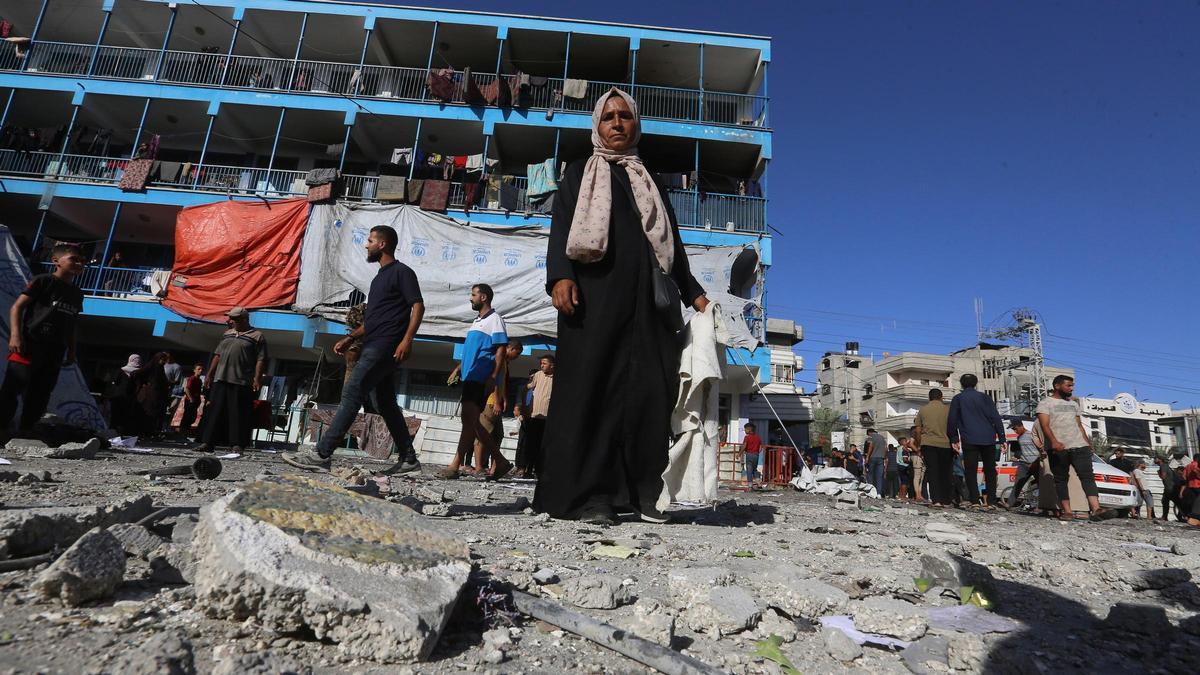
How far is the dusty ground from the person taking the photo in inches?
39.3

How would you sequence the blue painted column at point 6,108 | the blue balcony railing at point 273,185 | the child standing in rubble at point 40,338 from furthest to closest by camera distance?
1. the blue painted column at point 6,108
2. the blue balcony railing at point 273,185
3. the child standing in rubble at point 40,338

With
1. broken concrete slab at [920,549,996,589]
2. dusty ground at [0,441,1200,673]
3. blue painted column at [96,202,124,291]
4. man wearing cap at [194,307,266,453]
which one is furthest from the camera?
blue painted column at [96,202,124,291]

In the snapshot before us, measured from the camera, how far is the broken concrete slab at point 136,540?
52.3 inches

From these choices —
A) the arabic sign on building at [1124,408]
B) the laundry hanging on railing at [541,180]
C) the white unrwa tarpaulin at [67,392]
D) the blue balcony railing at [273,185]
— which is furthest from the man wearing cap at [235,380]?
the arabic sign on building at [1124,408]

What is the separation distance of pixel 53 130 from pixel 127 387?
14498 mm

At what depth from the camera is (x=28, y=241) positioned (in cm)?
1634

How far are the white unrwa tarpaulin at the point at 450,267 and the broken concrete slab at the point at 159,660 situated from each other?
12090mm

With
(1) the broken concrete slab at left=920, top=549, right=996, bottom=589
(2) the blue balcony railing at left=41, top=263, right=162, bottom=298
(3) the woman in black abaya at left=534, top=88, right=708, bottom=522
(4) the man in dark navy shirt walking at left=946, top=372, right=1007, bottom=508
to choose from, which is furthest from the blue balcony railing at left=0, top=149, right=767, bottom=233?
(1) the broken concrete slab at left=920, top=549, right=996, bottom=589

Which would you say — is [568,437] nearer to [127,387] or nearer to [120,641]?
[120,641]

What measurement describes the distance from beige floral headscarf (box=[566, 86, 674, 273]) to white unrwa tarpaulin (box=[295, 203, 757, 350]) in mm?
9782

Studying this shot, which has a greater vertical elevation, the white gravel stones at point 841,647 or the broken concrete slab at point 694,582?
the broken concrete slab at point 694,582

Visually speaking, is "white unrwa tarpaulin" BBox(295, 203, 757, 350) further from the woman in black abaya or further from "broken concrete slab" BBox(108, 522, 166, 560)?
"broken concrete slab" BBox(108, 522, 166, 560)

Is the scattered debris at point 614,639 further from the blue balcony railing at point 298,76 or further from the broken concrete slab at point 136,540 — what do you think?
the blue balcony railing at point 298,76

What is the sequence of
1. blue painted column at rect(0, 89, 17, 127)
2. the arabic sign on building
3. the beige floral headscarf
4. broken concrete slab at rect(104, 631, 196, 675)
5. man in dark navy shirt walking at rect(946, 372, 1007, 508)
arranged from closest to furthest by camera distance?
broken concrete slab at rect(104, 631, 196, 675) < the beige floral headscarf < man in dark navy shirt walking at rect(946, 372, 1007, 508) < blue painted column at rect(0, 89, 17, 127) < the arabic sign on building
